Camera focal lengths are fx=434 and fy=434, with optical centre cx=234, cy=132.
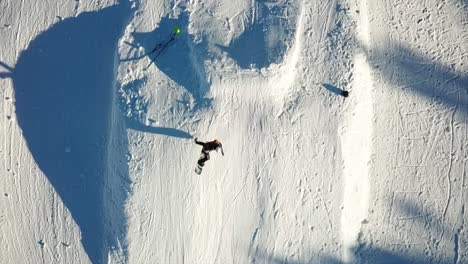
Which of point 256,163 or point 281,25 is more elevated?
point 281,25

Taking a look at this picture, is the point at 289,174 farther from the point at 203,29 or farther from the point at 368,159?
the point at 203,29

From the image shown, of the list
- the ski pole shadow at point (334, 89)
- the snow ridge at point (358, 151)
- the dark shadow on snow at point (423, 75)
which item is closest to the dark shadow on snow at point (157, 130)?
the ski pole shadow at point (334, 89)

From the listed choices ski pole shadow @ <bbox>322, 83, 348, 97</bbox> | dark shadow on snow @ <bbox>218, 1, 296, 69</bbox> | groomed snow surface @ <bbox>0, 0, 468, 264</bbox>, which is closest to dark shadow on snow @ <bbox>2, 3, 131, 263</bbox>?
groomed snow surface @ <bbox>0, 0, 468, 264</bbox>

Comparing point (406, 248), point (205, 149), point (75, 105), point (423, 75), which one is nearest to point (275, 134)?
point (205, 149)

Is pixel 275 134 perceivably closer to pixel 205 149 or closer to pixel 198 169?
pixel 205 149

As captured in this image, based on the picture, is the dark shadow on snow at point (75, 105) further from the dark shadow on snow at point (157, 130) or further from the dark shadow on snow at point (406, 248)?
the dark shadow on snow at point (406, 248)

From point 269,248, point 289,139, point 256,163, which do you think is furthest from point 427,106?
point 269,248
